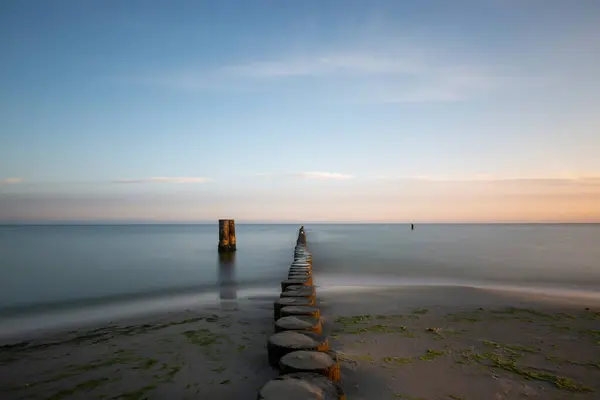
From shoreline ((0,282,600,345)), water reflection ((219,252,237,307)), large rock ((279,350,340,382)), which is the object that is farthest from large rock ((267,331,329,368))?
water reflection ((219,252,237,307))

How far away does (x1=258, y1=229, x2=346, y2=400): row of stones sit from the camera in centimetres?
306

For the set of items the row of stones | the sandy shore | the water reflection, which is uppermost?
the row of stones

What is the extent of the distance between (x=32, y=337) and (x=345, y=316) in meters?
6.08

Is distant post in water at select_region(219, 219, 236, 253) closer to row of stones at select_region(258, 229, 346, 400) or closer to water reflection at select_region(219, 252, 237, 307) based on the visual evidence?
water reflection at select_region(219, 252, 237, 307)

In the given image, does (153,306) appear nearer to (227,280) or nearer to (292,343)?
(227,280)

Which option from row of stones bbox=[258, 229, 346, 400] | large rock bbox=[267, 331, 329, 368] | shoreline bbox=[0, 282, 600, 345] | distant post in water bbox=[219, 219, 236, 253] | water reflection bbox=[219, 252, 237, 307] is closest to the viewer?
row of stones bbox=[258, 229, 346, 400]

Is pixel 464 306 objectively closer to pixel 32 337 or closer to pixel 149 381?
pixel 149 381

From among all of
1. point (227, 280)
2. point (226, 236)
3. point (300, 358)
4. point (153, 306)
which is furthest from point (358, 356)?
point (226, 236)

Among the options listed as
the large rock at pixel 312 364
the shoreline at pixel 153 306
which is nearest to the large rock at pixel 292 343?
the large rock at pixel 312 364

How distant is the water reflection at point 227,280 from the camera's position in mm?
10567

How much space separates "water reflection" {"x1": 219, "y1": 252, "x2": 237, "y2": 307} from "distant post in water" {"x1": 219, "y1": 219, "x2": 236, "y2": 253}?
1.45 feet

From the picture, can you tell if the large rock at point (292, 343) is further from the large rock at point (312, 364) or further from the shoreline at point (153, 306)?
the shoreline at point (153, 306)

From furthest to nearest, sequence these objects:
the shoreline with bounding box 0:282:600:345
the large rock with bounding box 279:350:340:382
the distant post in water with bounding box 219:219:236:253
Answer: the distant post in water with bounding box 219:219:236:253 < the shoreline with bounding box 0:282:600:345 < the large rock with bounding box 279:350:340:382

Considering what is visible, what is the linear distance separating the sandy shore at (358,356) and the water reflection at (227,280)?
2.30 m
